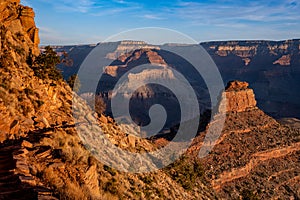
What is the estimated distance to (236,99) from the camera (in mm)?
62188

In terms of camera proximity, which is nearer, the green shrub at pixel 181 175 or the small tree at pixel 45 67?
the small tree at pixel 45 67

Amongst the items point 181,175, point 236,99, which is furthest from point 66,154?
point 236,99

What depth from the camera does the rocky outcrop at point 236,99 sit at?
2376 inches

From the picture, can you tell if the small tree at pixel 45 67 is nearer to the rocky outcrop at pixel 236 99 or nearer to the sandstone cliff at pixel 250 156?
the sandstone cliff at pixel 250 156

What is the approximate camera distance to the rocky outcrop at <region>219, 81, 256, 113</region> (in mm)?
60344

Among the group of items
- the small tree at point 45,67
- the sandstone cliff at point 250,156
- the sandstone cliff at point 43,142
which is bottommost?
the sandstone cliff at point 250,156

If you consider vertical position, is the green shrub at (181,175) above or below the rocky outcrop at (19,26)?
below

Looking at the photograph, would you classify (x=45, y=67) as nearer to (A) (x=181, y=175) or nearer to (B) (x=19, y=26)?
(B) (x=19, y=26)

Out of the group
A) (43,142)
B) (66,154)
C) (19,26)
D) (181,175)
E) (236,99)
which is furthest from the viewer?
(236,99)

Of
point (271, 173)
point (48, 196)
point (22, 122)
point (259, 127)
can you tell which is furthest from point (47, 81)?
point (259, 127)

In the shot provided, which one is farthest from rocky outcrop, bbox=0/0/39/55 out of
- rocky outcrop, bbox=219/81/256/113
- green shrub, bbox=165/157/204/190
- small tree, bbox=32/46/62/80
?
rocky outcrop, bbox=219/81/256/113

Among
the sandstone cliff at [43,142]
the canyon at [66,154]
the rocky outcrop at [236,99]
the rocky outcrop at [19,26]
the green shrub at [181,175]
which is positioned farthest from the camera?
the rocky outcrop at [236,99]

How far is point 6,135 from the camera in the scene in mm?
12430

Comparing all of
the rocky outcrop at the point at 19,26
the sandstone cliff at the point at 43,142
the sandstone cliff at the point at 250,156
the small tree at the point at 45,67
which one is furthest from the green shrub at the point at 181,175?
the sandstone cliff at the point at 250,156
